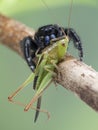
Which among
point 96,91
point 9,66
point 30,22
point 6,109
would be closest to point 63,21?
point 30,22

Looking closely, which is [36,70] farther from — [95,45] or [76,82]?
[95,45]

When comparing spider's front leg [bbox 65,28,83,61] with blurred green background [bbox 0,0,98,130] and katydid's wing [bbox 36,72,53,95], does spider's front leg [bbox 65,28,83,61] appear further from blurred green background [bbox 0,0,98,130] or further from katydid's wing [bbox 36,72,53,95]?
blurred green background [bbox 0,0,98,130]

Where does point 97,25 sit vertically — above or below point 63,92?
above

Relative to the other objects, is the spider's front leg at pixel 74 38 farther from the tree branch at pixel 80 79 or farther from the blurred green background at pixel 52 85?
the blurred green background at pixel 52 85

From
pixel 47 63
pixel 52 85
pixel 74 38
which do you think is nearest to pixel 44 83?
pixel 47 63

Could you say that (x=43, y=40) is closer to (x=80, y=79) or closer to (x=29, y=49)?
(x=29, y=49)

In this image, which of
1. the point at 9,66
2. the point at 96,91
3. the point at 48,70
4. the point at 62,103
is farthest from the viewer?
the point at 9,66

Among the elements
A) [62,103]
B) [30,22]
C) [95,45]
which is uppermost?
[30,22]
